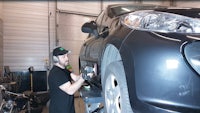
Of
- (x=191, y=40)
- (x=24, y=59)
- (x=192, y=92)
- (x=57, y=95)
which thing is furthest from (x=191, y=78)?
(x=24, y=59)

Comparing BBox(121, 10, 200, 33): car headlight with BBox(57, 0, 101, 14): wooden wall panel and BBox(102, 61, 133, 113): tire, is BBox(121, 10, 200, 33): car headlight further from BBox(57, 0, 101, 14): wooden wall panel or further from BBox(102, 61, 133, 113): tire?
BBox(57, 0, 101, 14): wooden wall panel

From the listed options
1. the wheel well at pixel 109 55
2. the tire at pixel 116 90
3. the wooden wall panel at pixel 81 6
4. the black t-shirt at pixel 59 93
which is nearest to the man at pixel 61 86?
the black t-shirt at pixel 59 93

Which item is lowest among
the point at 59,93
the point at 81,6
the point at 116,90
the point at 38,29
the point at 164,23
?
the point at 59,93

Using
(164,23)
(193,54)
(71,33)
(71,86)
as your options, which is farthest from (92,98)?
(71,33)

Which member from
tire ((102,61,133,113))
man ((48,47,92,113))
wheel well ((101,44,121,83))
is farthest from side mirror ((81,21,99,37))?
tire ((102,61,133,113))

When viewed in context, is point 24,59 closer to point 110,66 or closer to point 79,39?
point 79,39

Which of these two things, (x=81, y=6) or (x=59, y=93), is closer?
(x=59, y=93)

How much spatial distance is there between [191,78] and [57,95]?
64.5 inches

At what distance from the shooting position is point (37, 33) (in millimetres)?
7180

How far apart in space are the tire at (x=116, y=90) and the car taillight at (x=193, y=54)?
0.40m

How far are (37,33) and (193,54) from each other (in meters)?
6.33

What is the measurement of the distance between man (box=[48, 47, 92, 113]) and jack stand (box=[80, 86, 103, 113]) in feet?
0.47

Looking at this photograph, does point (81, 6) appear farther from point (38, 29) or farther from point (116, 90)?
point (116, 90)

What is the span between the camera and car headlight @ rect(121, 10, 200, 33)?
1.44 meters
